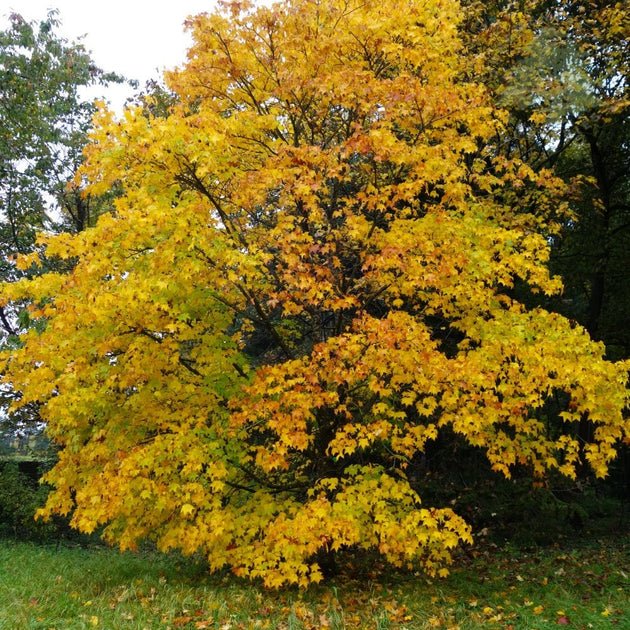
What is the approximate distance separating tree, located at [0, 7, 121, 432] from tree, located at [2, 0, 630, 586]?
23.4 feet

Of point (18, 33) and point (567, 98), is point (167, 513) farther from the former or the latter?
point (18, 33)

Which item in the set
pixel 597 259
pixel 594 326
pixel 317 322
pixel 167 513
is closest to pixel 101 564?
pixel 167 513

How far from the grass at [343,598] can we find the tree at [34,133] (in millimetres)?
6746

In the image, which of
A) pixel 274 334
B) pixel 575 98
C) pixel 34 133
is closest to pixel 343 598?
pixel 274 334

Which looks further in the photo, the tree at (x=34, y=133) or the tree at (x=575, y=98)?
the tree at (x=34, y=133)

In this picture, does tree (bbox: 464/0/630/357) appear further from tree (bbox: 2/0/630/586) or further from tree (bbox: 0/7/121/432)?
tree (bbox: 0/7/121/432)

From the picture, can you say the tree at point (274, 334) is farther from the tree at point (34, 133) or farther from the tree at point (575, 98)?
the tree at point (34, 133)

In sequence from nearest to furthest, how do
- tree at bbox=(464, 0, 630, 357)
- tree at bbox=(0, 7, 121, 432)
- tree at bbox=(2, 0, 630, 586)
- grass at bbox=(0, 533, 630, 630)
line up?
grass at bbox=(0, 533, 630, 630) < tree at bbox=(2, 0, 630, 586) < tree at bbox=(464, 0, 630, 357) < tree at bbox=(0, 7, 121, 432)

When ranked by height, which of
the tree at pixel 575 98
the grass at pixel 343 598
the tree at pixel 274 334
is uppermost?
the tree at pixel 575 98

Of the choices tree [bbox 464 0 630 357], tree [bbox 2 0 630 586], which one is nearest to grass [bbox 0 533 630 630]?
tree [bbox 2 0 630 586]

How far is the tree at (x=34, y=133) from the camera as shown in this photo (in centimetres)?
1358

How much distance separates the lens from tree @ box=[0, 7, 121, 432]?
44.5 feet

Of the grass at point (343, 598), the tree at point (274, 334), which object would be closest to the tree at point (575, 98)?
the tree at point (274, 334)

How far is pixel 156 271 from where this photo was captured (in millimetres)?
6684
